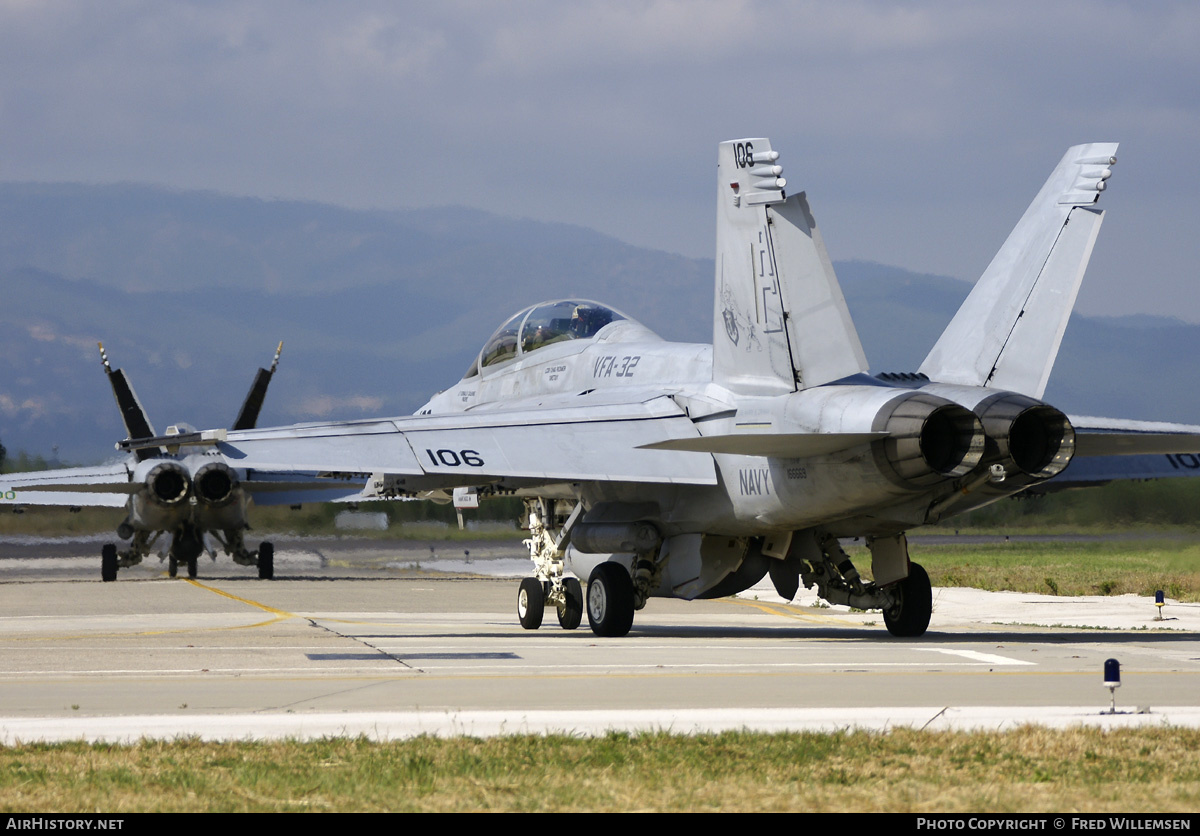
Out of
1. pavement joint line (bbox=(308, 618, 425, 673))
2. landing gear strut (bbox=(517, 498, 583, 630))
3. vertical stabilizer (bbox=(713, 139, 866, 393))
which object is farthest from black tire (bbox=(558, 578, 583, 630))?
vertical stabilizer (bbox=(713, 139, 866, 393))

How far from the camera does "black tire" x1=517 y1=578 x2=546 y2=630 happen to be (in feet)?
60.7

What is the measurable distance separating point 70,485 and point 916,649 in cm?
2692

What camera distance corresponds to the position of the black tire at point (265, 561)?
3584 cm

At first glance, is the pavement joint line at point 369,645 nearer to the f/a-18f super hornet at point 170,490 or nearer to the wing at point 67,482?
the f/a-18f super hornet at point 170,490

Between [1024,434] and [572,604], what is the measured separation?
687 cm

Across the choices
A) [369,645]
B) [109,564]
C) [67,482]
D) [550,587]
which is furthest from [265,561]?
[369,645]

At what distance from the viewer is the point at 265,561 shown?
36156mm

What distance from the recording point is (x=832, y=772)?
6.98 metres

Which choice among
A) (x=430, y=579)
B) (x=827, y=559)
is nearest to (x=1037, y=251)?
(x=827, y=559)

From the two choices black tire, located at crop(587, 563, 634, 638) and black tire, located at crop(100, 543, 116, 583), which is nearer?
black tire, located at crop(587, 563, 634, 638)

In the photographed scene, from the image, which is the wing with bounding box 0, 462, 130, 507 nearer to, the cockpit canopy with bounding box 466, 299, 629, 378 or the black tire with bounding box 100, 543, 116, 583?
the black tire with bounding box 100, 543, 116, 583

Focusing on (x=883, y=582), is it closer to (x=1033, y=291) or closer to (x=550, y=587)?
(x=1033, y=291)

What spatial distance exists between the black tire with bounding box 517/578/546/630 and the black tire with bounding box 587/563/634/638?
5.97 ft

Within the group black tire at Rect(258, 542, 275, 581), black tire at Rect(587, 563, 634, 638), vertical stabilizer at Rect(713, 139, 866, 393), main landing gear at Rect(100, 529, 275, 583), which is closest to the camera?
vertical stabilizer at Rect(713, 139, 866, 393)
